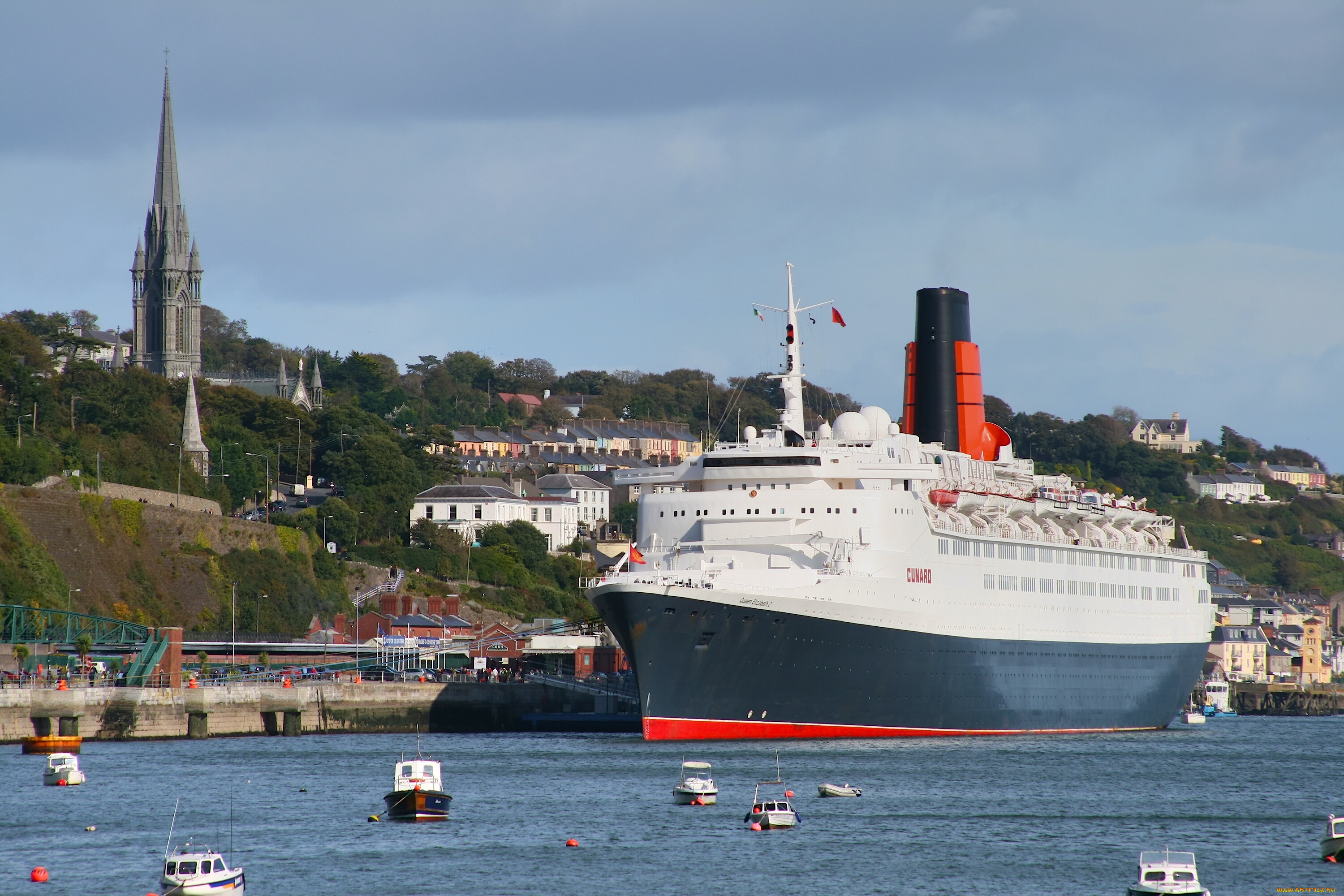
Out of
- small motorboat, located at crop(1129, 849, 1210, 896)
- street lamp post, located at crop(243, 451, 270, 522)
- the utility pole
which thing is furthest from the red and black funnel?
the utility pole

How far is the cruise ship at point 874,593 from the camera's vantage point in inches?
2069

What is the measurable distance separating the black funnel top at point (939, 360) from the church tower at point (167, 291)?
12264cm

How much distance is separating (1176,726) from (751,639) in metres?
36.9

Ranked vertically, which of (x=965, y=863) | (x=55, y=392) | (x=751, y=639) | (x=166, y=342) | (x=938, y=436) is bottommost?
(x=965, y=863)

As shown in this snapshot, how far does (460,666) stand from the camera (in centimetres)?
8612

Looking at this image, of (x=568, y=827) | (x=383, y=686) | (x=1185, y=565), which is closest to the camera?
(x=568, y=827)

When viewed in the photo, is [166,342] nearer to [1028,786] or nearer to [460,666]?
[460,666]

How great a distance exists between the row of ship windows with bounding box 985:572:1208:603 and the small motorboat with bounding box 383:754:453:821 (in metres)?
23.7

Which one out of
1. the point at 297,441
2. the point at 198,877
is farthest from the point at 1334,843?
the point at 297,441

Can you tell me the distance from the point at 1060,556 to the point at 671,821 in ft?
91.8

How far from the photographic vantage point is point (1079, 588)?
66.1 metres

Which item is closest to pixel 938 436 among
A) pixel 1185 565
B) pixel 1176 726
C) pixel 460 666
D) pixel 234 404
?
pixel 1185 565

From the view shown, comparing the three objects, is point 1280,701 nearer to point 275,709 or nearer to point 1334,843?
point 275,709

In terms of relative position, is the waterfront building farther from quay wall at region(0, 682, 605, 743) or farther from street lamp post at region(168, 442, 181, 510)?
quay wall at region(0, 682, 605, 743)
